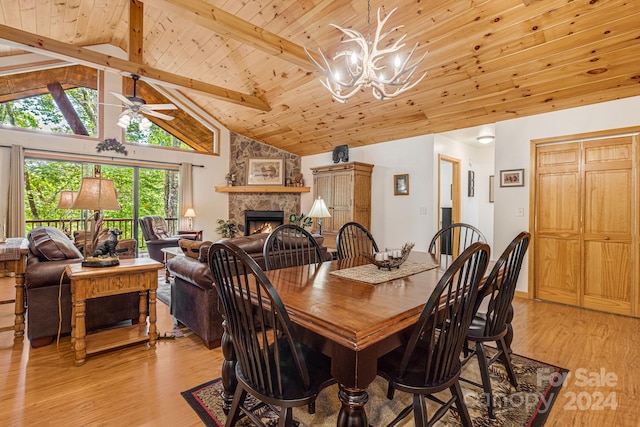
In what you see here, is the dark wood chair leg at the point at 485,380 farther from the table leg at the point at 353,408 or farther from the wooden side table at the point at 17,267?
the wooden side table at the point at 17,267

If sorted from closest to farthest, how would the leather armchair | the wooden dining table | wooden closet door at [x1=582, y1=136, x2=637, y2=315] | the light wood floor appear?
the wooden dining table
the light wood floor
wooden closet door at [x1=582, y1=136, x2=637, y2=315]
the leather armchair

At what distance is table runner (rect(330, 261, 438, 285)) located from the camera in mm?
1684

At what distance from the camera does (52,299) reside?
8.09 feet

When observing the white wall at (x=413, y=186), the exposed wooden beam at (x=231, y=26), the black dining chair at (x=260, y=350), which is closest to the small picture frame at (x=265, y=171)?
the white wall at (x=413, y=186)

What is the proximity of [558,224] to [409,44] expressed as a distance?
2.74m

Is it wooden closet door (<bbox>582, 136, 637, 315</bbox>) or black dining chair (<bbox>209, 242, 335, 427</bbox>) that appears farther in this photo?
wooden closet door (<bbox>582, 136, 637, 315</bbox>)

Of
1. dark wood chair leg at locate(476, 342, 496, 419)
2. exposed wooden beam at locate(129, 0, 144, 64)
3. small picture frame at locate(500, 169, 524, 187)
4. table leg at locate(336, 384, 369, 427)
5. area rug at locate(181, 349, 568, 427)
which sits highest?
exposed wooden beam at locate(129, 0, 144, 64)

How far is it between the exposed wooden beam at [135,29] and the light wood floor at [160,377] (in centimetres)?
354

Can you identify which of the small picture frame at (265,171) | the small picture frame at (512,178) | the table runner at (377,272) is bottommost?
the table runner at (377,272)

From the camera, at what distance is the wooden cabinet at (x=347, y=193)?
5527 mm

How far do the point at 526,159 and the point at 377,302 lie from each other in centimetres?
367

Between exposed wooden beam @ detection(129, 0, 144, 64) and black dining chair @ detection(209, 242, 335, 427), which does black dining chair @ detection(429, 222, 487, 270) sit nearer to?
black dining chair @ detection(209, 242, 335, 427)

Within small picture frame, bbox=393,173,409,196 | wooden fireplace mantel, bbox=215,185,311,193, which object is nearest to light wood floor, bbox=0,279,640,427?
small picture frame, bbox=393,173,409,196

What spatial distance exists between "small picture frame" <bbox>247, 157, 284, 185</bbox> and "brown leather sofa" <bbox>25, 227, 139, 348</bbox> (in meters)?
4.69
